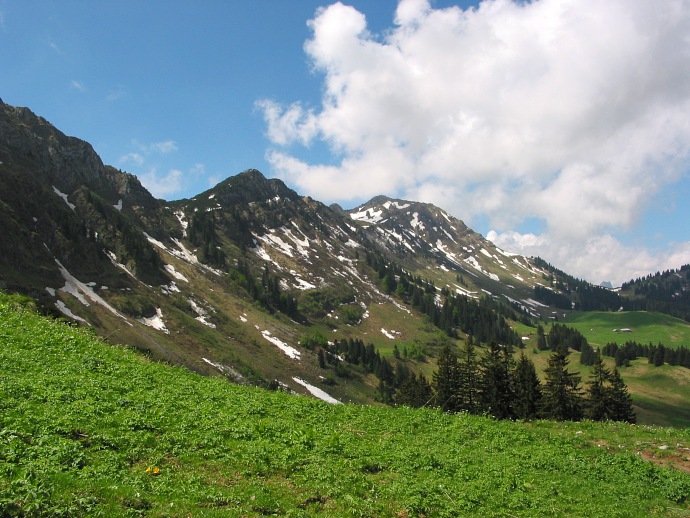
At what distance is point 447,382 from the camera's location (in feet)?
200

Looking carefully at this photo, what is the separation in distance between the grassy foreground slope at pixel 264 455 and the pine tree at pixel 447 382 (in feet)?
106

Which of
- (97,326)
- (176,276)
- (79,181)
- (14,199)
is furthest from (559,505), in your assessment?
(79,181)

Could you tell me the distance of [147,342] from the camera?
347ft

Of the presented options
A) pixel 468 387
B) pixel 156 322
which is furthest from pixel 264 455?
pixel 156 322

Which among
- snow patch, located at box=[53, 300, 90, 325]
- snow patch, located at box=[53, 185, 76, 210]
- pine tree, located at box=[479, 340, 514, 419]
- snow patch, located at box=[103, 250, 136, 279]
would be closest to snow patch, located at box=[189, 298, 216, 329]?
snow patch, located at box=[103, 250, 136, 279]

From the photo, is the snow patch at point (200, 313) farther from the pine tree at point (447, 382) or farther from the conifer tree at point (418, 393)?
the pine tree at point (447, 382)

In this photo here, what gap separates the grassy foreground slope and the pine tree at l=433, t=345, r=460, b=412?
32.2 meters

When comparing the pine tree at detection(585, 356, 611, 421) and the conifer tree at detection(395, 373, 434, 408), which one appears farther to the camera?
the conifer tree at detection(395, 373, 434, 408)

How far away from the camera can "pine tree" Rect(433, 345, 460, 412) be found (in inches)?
2338

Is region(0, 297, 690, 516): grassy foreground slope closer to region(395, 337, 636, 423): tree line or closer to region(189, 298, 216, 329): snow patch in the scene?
region(395, 337, 636, 423): tree line

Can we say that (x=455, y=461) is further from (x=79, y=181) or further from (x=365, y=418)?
(x=79, y=181)

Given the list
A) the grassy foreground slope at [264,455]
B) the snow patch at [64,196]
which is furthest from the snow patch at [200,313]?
the grassy foreground slope at [264,455]

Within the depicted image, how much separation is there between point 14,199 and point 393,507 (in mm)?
159411

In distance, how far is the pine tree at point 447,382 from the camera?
5938cm
